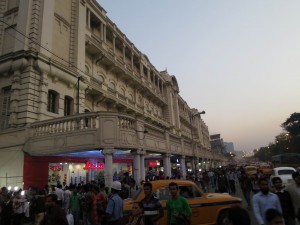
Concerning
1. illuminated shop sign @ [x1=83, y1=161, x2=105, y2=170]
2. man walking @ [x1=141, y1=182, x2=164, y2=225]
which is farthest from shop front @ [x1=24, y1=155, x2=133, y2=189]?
man walking @ [x1=141, y1=182, x2=164, y2=225]

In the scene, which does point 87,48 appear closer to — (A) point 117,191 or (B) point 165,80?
(A) point 117,191

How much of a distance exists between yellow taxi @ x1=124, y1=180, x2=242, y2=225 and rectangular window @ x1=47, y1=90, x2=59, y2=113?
12823 millimetres

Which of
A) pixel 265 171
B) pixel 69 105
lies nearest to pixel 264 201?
pixel 69 105

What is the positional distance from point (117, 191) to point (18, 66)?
14332mm

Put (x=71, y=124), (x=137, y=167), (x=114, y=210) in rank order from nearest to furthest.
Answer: (x=114, y=210), (x=71, y=124), (x=137, y=167)

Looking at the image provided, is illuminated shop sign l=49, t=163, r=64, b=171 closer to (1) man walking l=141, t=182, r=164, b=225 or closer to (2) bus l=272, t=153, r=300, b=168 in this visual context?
(1) man walking l=141, t=182, r=164, b=225

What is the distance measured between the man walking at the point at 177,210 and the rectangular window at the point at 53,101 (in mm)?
15804

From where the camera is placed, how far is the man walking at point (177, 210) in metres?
5.67

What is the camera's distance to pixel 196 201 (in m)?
9.05

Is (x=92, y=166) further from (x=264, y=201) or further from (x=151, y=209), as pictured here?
(x=264, y=201)

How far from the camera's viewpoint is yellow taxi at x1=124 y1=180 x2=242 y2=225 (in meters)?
8.81

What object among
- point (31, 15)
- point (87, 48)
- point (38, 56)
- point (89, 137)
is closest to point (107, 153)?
point (89, 137)

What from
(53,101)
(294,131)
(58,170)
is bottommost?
(58,170)

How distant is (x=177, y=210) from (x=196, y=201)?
353cm
